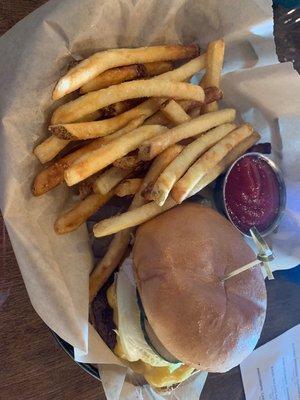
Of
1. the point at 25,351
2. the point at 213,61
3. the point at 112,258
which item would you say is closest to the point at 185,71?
the point at 213,61

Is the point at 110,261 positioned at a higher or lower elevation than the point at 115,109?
lower

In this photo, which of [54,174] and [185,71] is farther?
[185,71]

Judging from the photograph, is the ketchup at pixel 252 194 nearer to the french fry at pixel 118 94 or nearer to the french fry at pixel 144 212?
the french fry at pixel 144 212

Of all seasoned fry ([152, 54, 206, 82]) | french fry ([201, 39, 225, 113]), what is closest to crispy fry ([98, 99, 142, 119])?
seasoned fry ([152, 54, 206, 82])

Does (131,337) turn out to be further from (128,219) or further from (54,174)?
(54,174)

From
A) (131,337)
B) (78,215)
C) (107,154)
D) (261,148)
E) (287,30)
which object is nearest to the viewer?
(107,154)

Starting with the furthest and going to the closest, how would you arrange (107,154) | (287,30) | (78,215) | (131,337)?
(287,30) → (131,337) → (78,215) → (107,154)

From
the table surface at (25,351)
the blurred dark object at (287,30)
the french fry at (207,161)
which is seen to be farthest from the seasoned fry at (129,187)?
the blurred dark object at (287,30)

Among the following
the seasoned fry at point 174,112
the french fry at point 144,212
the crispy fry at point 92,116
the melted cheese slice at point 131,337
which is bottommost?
the melted cheese slice at point 131,337
